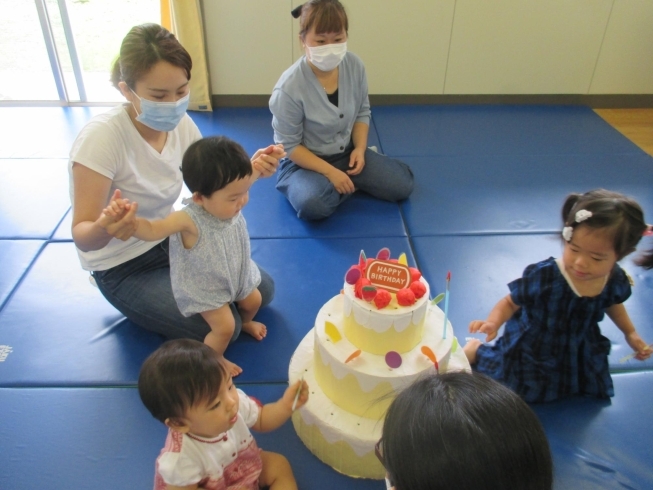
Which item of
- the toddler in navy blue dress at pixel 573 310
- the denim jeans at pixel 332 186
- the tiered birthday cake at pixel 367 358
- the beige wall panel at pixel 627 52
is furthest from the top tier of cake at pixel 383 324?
the beige wall panel at pixel 627 52

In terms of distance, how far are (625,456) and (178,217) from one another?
1320 mm

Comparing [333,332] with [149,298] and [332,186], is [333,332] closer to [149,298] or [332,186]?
[149,298]

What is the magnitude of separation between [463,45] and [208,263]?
2.81 metres

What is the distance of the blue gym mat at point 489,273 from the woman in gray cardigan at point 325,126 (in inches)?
16.8

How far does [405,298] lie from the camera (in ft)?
3.71

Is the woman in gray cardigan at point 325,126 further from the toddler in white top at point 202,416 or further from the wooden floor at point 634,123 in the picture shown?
the wooden floor at point 634,123

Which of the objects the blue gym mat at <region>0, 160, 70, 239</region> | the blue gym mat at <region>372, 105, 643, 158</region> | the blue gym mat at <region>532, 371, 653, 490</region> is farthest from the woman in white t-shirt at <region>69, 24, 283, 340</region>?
the blue gym mat at <region>372, 105, 643, 158</region>

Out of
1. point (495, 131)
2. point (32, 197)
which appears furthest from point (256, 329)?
point (495, 131)

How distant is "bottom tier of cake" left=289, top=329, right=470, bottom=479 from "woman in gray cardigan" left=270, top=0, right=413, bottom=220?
3.41ft

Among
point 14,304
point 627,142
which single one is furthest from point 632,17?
point 14,304

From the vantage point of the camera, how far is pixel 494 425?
0.62 m

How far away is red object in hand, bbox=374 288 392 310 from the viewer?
1.13 meters

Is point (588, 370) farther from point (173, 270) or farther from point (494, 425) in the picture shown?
point (173, 270)

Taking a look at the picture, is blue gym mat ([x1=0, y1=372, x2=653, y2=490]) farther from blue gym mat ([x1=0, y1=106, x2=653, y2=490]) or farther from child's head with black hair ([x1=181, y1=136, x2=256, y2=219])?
child's head with black hair ([x1=181, y1=136, x2=256, y2=219])
